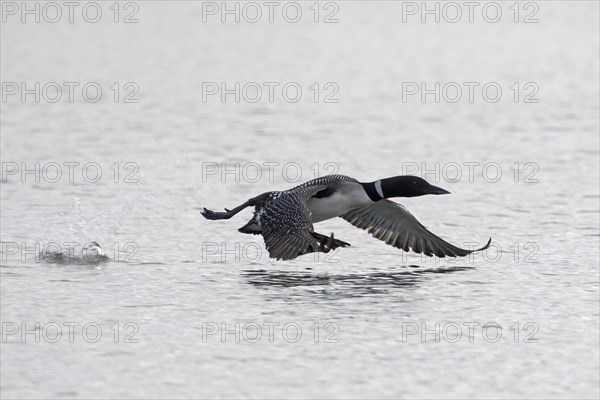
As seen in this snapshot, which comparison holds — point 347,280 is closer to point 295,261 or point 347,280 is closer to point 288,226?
point 295,261

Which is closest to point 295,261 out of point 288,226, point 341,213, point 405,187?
point 341,213

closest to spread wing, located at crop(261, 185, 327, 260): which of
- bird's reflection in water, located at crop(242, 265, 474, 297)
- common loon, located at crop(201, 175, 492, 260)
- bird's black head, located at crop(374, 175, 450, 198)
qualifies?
common loon, located at crop(201, 175, 492, 260)

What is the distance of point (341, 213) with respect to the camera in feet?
43.0

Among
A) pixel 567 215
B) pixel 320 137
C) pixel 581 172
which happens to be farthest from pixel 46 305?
pixel 320 137

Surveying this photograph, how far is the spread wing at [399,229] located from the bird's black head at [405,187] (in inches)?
9.7

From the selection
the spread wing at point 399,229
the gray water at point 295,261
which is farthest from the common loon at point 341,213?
the gray water at point 295,261

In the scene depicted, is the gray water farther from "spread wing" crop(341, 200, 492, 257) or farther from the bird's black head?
the bird's black head

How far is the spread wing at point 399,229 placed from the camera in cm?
1316

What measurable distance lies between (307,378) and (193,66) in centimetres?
2545

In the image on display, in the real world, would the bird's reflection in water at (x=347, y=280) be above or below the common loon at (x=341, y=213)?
below

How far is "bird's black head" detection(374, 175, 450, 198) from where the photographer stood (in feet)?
42.2

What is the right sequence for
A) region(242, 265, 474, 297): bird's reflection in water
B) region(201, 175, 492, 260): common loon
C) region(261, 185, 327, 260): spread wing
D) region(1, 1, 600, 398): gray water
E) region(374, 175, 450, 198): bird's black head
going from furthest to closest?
1. region(374, 175, 450, 198): bird's black head
2. region(242, 265, 474, 297): bird's reflection in water
3. region(201, 175, 492, 260): common loon
4. region(261, 185, 327, 260): spread wing
5. region(1, 1, 600, 398): gray water

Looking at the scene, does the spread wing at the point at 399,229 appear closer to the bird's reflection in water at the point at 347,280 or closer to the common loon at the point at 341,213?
the common loon at the point at 341,213

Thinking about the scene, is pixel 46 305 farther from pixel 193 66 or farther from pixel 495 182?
pixel 193 66
